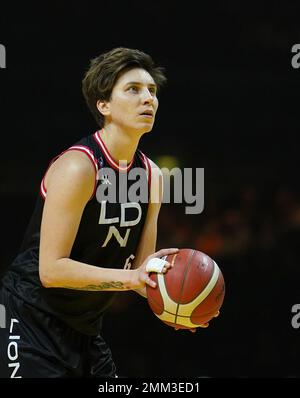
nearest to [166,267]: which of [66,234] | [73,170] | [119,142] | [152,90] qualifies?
[66,234]

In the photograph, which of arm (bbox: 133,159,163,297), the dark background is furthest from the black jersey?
the dark background

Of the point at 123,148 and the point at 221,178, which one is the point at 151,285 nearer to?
the point at 123,148

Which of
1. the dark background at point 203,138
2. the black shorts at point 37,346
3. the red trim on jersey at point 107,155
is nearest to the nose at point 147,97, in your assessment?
the red trim on jersey at point 107,155

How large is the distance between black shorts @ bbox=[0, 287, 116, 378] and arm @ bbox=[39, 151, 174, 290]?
29 centimetres

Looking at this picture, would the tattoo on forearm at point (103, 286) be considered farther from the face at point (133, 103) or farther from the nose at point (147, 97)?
the nose at point (147, 97)

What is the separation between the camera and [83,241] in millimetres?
3135

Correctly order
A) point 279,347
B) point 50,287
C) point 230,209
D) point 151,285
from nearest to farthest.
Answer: point 151,285 → point 50,287 → point 279,347 → point 230,209

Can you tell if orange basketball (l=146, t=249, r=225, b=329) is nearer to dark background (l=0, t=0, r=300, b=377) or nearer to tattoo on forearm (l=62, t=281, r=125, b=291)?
tattoo on forearm (l=62, t=281, r=125, b=291)

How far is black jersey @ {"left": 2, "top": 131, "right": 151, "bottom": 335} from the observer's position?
3121 mm

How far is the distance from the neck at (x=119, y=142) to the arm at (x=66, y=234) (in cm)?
29

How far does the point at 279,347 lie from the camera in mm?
5355

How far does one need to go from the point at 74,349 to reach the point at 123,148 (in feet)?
Answer: 3.08
